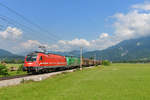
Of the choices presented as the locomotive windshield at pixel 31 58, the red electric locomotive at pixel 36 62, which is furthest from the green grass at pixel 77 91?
the locomotive windshield at pixel 31 58

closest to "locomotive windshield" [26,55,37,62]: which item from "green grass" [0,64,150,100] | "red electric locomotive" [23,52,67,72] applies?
"red electric locomotive" [23,52,67,72]

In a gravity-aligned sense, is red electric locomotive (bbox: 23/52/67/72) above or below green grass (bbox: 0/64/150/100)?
above

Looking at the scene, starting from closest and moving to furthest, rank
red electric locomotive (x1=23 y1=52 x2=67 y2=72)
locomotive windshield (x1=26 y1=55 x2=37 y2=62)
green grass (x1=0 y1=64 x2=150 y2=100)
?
green grass (x1=0 y1=64 x2=150 y2=100), red electric locomotive (x1=23 y1=52 x2=67 y2=72), locomotive windshield (x1=26 y1=55 x2=37 y2=62)

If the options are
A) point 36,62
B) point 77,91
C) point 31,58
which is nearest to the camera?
point 77,91

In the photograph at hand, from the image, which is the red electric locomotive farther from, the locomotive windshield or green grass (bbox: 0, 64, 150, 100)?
green grass (bbox: 0, 64, 150, 100)

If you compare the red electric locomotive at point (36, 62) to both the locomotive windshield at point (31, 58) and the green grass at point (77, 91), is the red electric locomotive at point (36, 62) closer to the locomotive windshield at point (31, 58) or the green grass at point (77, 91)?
the locomotive windshield at point (31, 58)

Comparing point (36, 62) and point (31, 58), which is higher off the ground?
point (31, 58)

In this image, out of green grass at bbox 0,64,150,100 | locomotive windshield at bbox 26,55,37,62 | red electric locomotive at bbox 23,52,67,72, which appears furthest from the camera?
locomotive windshield at bbox 26,55,37,62

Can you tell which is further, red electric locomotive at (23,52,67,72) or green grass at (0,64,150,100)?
red electric locomotive at (23,52,67,72)

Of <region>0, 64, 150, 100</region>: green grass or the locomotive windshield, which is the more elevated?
the locomotive windshield

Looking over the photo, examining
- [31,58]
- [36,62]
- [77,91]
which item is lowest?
[77,91]

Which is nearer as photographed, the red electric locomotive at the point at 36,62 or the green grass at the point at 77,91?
the green grass at the point at 77,91

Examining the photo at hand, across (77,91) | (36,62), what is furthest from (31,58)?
(77,91)

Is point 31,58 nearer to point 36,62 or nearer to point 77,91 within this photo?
point 36,62
